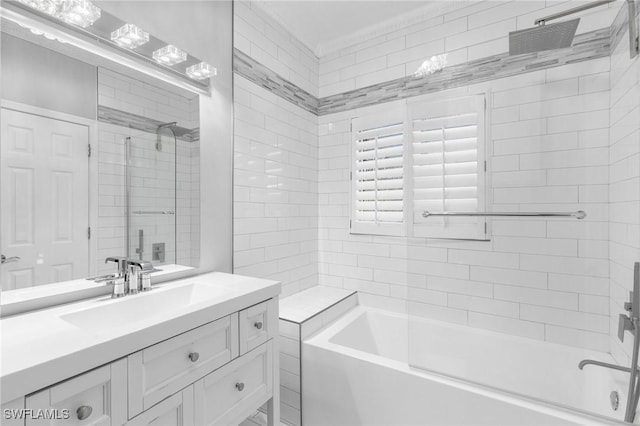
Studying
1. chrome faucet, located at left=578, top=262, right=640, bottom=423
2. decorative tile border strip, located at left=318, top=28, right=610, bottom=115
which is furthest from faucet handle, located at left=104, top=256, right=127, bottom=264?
chrome faucet, located at left=578, top=262, right=640, bottom=423

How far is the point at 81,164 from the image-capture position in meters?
1.30

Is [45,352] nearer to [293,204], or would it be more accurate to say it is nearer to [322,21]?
[293,204]

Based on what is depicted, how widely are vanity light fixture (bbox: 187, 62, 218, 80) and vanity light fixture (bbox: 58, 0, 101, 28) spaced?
1.61 feet

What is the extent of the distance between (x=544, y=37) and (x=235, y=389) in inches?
92.7

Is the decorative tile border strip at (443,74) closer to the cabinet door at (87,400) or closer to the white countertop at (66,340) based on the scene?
the white countertop at (66,340)

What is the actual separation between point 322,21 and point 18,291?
2.54 m

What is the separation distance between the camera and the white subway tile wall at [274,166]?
2.12 meters

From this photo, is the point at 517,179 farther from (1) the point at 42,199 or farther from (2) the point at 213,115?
(1) the point at 42,199

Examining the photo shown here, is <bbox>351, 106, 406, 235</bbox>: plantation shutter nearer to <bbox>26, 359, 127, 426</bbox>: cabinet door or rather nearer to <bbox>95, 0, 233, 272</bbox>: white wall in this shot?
<bbox>95, 0, 233, 272</bbox>: white wall

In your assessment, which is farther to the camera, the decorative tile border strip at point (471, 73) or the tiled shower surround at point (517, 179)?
the decorative tile border strip at point (471, 73)

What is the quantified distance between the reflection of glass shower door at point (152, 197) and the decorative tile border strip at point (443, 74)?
81cm

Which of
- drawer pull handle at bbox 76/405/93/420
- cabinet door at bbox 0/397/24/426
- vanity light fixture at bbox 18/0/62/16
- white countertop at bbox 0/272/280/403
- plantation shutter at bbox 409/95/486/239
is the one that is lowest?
drawer pull handle at bbox 76/405/93/420

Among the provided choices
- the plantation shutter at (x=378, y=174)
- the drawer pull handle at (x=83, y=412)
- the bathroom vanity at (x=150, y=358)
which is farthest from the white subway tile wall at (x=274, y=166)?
the drawer pull handle at (x=83, y=412)

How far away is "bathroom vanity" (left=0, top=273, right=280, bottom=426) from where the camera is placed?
2.52ft
